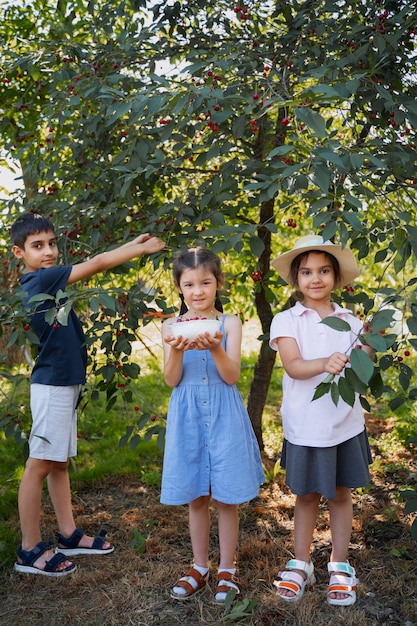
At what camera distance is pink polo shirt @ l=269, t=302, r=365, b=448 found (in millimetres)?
2262

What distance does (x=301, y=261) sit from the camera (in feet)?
7.83

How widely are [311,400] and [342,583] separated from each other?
69 cm

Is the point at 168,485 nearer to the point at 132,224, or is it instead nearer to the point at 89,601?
the point at 89,601

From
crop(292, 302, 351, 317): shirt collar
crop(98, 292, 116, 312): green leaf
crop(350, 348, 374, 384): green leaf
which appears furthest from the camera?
crop(292, 302, 351, 317): shirt collar

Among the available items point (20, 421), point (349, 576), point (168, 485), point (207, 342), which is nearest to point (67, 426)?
point (20, 421)

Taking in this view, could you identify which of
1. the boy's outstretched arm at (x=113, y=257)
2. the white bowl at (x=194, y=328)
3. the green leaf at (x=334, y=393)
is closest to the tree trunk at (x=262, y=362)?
the boy's outstretched arm at (x=113, y=257)

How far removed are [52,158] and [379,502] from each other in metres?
2.42

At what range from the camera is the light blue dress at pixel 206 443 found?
2.31 metres

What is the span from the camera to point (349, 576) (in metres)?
2.37

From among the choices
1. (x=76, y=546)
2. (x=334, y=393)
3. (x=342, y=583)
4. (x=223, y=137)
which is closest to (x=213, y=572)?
(x=342, y=583)


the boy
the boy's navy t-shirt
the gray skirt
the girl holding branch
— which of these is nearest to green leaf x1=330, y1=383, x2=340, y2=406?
the girl holding branch

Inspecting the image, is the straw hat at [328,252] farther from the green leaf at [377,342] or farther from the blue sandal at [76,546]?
the blue sandal at [76,546]

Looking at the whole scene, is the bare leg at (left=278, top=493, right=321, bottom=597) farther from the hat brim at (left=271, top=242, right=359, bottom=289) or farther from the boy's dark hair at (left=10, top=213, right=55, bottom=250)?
the boy's dark hair at (left=10, top=213, right=55, bottom=250)

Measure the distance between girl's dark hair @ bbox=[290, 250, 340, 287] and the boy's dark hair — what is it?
1052 millimetres
